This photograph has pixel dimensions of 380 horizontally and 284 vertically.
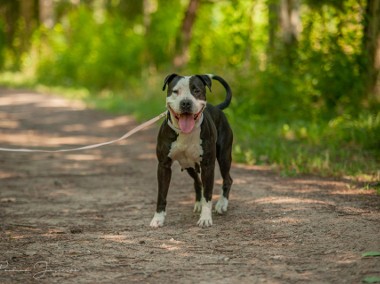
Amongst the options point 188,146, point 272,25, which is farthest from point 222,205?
point 272,25

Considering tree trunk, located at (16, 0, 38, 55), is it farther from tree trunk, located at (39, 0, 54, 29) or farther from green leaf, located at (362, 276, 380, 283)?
green leaf, located at (362, 276, 380, 283)

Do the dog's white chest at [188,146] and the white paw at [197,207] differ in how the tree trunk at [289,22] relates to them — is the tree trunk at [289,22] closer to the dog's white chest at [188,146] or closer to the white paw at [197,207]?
the white paw at [197,207]

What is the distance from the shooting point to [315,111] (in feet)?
36.4

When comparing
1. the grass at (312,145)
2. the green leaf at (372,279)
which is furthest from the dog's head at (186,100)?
the grass at (312,145)

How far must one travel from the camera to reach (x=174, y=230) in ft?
17.7

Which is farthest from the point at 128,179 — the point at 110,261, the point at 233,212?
the point at 110,261

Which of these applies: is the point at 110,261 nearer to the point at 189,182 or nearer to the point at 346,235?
the point at 346,235

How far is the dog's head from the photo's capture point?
5.14m

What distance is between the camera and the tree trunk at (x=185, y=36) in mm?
17281

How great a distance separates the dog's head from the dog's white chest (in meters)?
0.13

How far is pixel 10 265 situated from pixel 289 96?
803 cm

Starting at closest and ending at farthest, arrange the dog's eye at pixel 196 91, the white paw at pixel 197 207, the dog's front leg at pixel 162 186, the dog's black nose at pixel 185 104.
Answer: the dog's black nose at pixel 185 104
the dog's eye at pixel 196 91
the dog's front leg at pixel 162 186
the white paw at pixel 197 207

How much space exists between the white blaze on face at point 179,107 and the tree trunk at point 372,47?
565 cm

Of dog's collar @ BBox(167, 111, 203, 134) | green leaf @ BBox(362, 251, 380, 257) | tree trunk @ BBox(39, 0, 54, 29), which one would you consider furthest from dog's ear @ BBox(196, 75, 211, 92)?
tree trunk @ BBox(39, 0, 54, 29)
